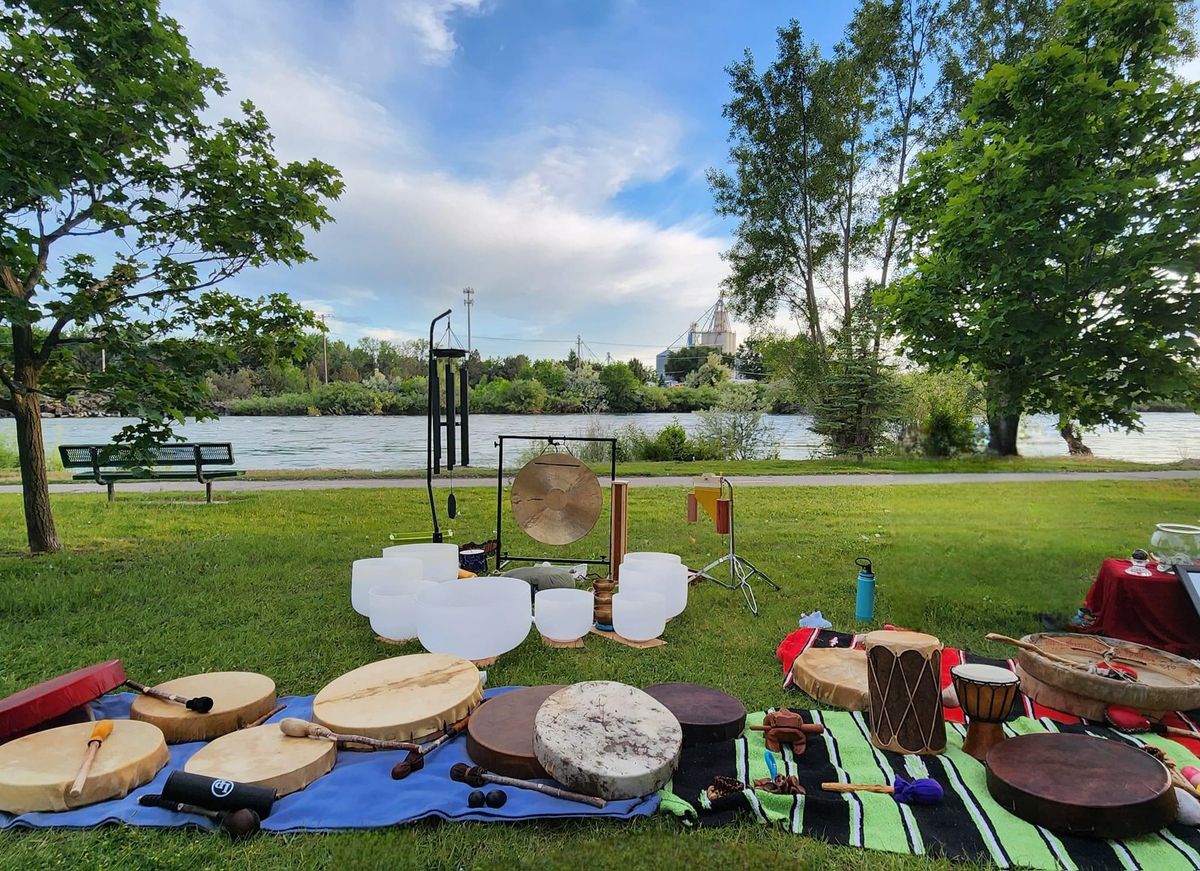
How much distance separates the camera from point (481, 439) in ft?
56.1

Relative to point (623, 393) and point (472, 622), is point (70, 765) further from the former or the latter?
point (623, 393)

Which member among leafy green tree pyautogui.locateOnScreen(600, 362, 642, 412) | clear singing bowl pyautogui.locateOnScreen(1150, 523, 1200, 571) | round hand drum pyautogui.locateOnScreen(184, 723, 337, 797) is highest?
leafy green tree pyautogui.locateOnScreen(600, 362, 642, 412)

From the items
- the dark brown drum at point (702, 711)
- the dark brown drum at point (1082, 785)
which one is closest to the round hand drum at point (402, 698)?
the dark brown drum at point (702, 711)

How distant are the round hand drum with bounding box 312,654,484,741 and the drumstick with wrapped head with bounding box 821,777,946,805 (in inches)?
67.1

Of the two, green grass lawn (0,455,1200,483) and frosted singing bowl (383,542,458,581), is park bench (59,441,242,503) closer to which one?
green grass lawn (0,455,1200,483)

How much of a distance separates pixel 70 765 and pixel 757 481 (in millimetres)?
11185

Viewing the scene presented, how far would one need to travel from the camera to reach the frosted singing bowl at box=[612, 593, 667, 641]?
437 cm

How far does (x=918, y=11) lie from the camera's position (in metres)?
17.2

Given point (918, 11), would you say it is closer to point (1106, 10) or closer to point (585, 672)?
point (1106, 10)

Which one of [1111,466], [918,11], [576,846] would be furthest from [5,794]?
[918,11]

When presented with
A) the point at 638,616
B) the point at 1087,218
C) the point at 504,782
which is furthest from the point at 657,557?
the point at 1087,218

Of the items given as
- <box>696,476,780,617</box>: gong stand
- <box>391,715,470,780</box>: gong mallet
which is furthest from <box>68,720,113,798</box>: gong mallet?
<box>696,476,780,617</box>: gong stand

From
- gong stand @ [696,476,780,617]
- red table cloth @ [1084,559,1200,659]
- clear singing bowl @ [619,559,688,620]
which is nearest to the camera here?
red table cloth @ [1084,559,1200,659]

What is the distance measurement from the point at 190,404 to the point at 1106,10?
26.1 feet
